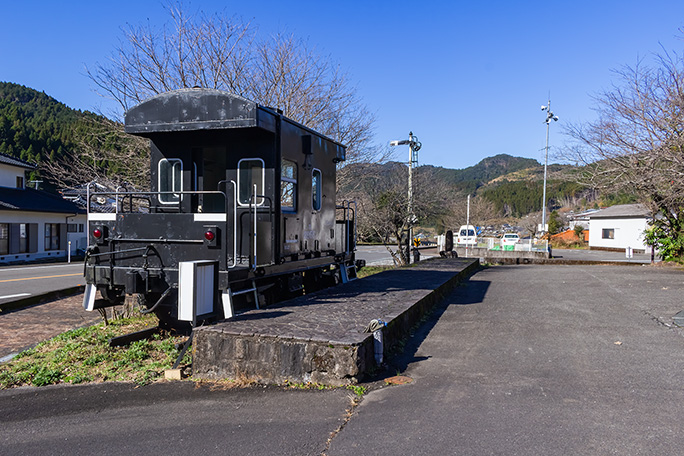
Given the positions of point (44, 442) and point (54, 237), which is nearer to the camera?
point (44, 442)

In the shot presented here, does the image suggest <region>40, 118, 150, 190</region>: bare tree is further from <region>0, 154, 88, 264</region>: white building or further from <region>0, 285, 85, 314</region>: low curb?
<region>0, 154, 88, 264</region>: white building

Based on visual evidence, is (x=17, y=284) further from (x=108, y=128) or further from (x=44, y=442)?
(x=44, y=442)

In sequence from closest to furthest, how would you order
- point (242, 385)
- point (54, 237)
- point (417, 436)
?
1. point (417, 436)
2. point (242, 385)
3. point (54, 237)

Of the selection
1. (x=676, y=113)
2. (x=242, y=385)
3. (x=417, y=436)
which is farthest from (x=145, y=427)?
(x=676, y=113)

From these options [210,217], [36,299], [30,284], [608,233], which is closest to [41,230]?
[30,284]

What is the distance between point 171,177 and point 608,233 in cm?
4723

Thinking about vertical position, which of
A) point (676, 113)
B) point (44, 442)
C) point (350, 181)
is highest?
point (676, 113)

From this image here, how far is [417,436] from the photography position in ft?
12.3

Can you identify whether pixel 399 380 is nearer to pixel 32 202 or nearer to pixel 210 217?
pixel 210 217

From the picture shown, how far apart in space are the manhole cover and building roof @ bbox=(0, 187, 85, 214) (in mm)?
29476

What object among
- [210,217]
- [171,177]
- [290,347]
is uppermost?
[171,177]

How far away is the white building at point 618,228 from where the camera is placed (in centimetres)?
4269

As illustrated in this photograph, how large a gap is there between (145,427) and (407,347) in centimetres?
342

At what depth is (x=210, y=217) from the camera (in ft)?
20.9
